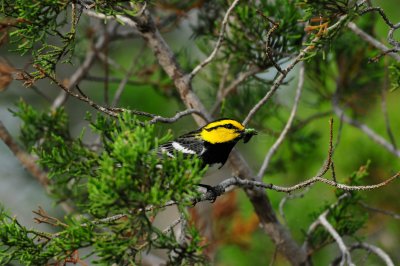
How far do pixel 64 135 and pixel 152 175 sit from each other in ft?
6.87

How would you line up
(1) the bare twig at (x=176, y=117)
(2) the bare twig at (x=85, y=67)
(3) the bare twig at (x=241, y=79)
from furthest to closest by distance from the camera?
(2) the bare twig at (x=85, y=67)
(3) the bare twig at (x=241, y=79)
(1) the bare twig at (x=176, y=117)

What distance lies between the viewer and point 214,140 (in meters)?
3.64

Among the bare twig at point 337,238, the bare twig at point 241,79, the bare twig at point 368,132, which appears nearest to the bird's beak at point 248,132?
the bare twig at point 241,79

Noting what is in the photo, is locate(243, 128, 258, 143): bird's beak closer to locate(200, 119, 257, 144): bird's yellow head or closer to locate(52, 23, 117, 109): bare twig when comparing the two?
locate(200, 119, 257, 144): bird's yellow head

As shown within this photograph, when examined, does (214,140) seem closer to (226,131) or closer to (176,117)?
(226,131)

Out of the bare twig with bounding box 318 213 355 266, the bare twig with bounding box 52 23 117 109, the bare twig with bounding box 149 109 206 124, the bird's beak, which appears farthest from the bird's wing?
the bare twig with bounding box 52 23 117 109

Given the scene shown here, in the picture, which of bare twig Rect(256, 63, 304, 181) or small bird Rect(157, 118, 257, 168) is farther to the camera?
bare twig Rect(256, 63, 304, 181)

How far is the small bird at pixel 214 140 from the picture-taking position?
143 inches

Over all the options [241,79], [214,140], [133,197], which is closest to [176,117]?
[214,140]

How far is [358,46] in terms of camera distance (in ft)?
15.7

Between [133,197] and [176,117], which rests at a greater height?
[176,117]

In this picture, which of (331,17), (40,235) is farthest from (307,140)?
(40,235)

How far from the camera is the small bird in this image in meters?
3.63

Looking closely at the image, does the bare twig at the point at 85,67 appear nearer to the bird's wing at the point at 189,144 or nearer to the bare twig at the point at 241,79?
the bare twig at the point at 241,79
